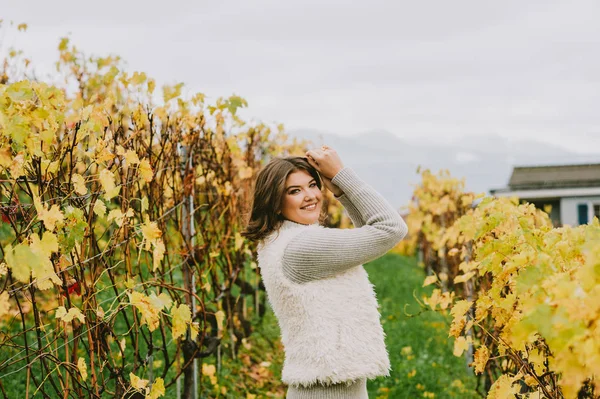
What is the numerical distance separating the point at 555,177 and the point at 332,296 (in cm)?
2210

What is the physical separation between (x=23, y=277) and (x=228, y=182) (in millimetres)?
3089

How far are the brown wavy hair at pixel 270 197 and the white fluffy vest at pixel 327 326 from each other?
0.50 feet

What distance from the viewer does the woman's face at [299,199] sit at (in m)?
2.33

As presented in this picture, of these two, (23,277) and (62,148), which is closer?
(23,277)

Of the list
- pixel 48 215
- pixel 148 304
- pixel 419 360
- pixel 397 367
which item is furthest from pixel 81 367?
pixel 419 360

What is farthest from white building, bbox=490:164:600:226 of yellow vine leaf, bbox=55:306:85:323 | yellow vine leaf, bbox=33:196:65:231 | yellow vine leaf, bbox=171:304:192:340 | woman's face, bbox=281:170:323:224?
yellow vine leaf, bbox=33:196:65:231

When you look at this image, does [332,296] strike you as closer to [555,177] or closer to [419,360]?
[419,360]

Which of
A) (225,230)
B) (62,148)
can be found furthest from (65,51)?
(62,148)

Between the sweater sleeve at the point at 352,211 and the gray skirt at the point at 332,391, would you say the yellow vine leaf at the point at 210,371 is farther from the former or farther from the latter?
the sweater sleeve at the point at 352,211

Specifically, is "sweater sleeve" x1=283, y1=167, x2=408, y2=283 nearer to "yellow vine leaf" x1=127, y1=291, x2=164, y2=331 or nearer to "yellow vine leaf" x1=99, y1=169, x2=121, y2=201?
"yellow vine leaf" x1=127, y1=291, x2=164, y2=331

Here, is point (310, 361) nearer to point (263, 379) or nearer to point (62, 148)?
point (62, 148)

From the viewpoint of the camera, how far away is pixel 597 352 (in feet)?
3.47

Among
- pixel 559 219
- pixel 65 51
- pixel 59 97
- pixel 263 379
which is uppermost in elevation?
pixel 65 51

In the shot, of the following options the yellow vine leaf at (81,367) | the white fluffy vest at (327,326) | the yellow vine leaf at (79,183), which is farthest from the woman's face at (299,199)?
the yellow vine leaf at (81,367)
